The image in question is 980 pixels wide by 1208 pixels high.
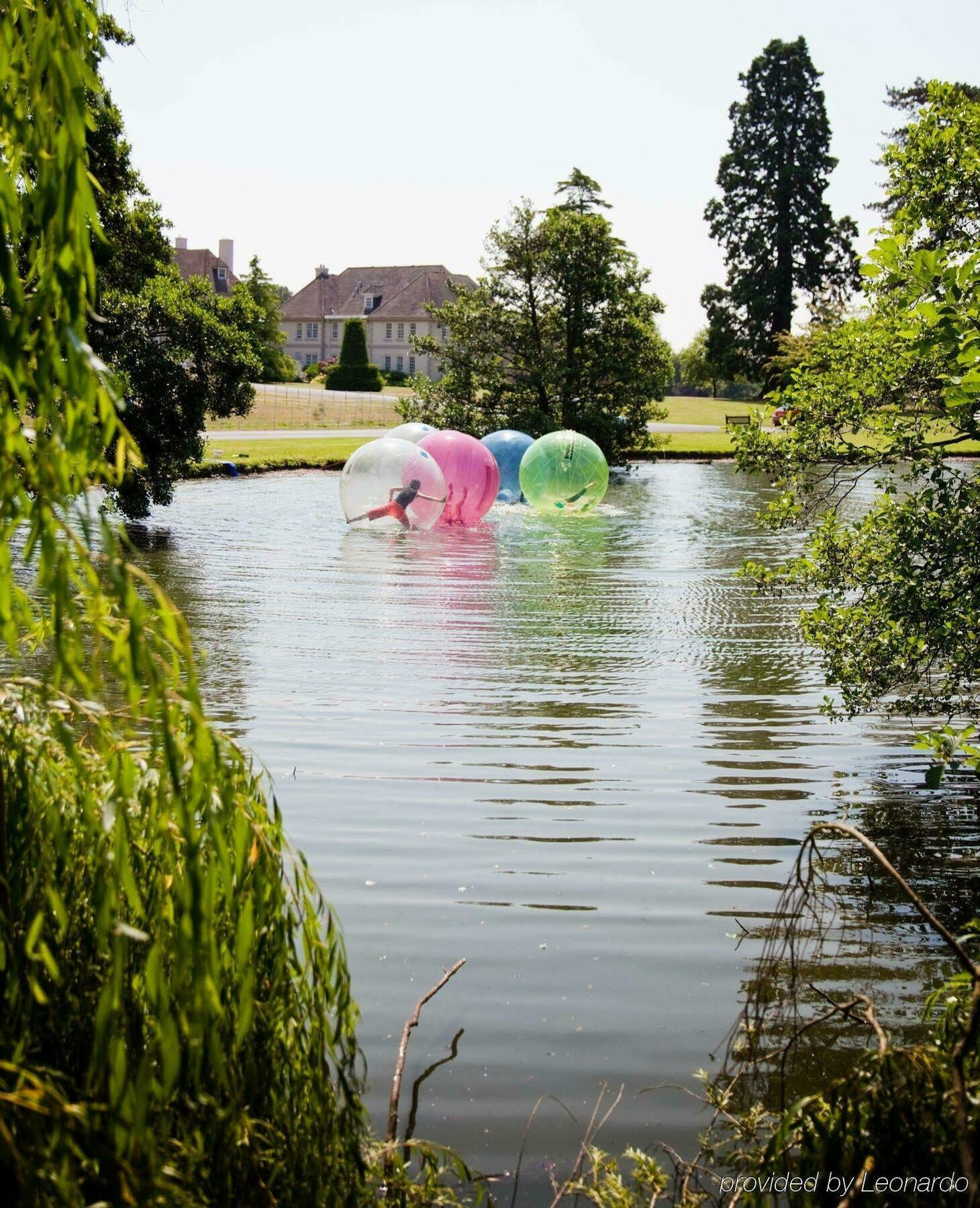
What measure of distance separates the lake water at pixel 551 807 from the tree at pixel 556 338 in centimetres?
1905

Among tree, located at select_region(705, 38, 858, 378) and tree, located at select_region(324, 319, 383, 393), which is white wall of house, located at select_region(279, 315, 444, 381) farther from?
tree, located at select_region(705, 38, 858, 378)

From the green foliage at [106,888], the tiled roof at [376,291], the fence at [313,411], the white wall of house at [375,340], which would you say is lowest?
the green foliage at [106,888]

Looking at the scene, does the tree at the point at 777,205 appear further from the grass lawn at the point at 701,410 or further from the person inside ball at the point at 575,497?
the person inside ball at the point at 575,497

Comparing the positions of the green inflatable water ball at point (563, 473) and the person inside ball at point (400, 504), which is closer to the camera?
the person inside ball at point (400, 504)

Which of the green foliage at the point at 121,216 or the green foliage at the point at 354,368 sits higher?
the green foliage at the point at 354,368

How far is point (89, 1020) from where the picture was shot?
109 inches

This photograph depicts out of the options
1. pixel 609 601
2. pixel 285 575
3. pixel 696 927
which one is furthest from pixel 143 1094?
pixel 285 575

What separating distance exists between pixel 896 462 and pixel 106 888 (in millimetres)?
6077

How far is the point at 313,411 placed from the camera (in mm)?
54750

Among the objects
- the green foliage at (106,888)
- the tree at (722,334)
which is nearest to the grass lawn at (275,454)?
the green foliage at (106,888)

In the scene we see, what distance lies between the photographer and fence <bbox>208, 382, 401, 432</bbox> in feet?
163

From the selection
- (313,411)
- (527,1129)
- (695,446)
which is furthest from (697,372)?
(527,1129)

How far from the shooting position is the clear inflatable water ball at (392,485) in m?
20.6

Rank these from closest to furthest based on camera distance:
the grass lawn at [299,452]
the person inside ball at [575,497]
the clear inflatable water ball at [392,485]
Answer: the clear inflatable water ball at [392,485] → the person inside ball at [575,497] → the grass lawn at [299,452]
